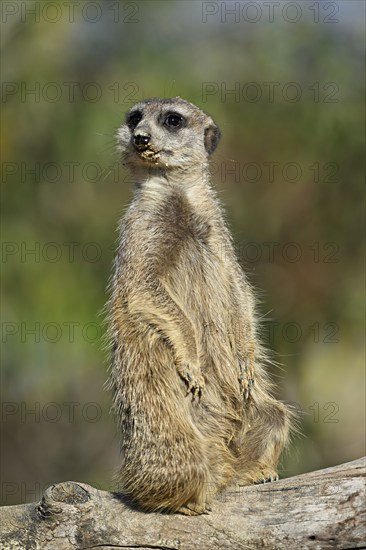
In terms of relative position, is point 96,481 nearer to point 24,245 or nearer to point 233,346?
point 24,245

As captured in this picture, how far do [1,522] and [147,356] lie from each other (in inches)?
40.9

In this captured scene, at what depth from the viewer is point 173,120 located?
5.42 metres

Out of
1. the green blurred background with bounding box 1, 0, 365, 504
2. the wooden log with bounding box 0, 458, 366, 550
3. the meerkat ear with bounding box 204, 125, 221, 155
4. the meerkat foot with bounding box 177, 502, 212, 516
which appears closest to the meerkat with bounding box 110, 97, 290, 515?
the meerkat foot with bounding box 177, 502, 212, 516

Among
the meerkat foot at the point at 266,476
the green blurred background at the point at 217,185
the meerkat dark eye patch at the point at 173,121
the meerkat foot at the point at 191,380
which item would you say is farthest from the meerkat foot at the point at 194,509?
the green blurred background at the point at 217,185

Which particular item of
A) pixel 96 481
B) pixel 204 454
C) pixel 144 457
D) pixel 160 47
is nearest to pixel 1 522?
pixel 144 457

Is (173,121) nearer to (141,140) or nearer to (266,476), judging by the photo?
(141,140)

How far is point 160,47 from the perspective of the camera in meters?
9.50

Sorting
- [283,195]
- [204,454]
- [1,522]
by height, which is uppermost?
[283,195]

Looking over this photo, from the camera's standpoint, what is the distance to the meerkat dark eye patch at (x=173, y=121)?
17.6 feet

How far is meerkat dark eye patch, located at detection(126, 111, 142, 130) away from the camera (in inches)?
213

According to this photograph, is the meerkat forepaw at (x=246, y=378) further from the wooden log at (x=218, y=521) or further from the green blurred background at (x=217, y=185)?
Result: the green blurred background at (x=217, y=185)

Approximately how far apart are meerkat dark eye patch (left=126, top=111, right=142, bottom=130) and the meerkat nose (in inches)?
14.1

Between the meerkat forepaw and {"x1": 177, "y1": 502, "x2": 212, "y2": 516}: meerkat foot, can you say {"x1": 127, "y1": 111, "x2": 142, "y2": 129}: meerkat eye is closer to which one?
the meerkat forepaw

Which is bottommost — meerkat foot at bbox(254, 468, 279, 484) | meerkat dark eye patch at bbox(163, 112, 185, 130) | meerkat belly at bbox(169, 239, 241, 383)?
meerkat foot at bbox(254, 468, 279, 484)
